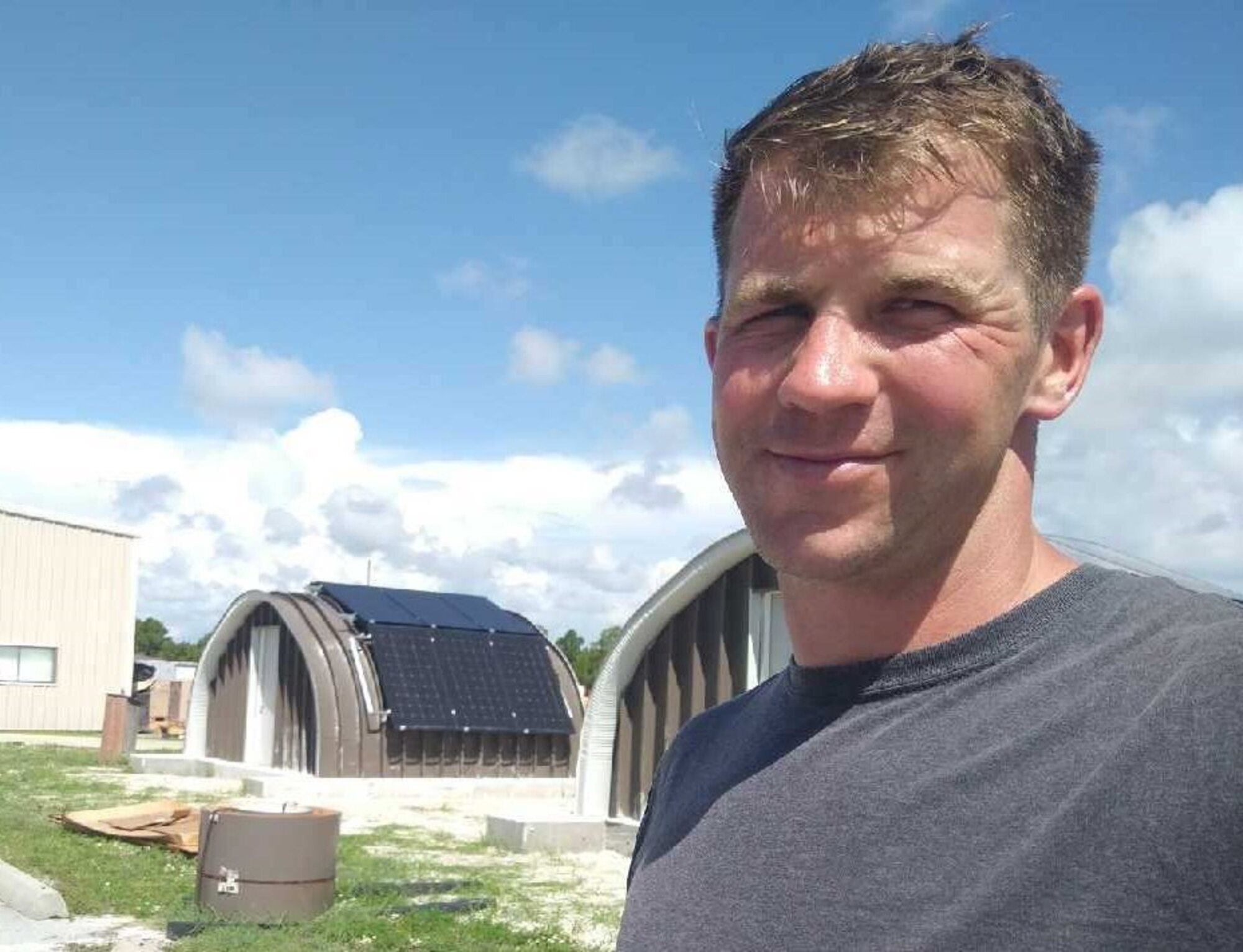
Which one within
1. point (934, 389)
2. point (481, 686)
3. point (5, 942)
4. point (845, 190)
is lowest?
point (5, 942)

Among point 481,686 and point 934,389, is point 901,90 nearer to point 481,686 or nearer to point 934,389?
point 934,389

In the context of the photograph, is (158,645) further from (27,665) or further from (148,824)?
(148,824)

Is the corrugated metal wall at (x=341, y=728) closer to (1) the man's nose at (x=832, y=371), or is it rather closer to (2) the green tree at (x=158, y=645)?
(1) the man's nose at (x=832, y=371)

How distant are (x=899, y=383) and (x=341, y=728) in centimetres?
1801

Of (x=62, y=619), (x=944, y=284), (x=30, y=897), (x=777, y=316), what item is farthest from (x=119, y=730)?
(x=944, y=284)

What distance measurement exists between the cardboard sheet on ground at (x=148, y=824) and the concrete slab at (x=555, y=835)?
300 centimetres

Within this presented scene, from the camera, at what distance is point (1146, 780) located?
4.52ft

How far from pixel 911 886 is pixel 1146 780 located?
0.29 m

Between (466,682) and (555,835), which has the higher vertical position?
(466,682)

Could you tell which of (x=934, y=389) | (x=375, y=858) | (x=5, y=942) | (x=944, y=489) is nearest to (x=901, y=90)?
(x=934, y=389)

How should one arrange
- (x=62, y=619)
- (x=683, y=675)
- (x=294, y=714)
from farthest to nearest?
(x=62, y=619)
(x=294, y=714)
(x=683, y=675)

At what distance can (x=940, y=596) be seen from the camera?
1685mm

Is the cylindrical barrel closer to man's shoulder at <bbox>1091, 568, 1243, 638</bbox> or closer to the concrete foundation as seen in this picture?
the concrete foundation

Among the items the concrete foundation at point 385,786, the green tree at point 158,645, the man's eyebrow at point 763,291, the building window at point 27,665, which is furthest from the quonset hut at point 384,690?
the green tree at point 158,645
